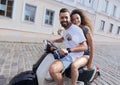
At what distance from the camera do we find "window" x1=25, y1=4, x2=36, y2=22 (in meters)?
15.0

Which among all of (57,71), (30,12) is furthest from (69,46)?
(30,12)

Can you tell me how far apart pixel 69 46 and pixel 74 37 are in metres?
0.24

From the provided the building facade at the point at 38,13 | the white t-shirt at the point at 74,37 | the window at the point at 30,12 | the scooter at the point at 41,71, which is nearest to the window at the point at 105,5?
the building facade at the point at 38,13

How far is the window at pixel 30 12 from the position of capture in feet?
49.2

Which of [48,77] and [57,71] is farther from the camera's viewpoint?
[48,77]

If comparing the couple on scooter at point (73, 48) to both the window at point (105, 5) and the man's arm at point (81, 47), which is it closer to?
the man's arm at point (81, 47)

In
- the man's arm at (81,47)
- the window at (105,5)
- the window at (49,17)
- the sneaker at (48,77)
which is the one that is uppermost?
the window at (105,5)

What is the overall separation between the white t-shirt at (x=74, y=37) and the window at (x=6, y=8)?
11178 millimetres

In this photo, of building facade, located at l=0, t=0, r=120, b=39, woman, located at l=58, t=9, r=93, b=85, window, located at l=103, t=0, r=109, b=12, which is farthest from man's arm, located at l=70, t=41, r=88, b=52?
window, located at l=103, t=0, r=109, b=12

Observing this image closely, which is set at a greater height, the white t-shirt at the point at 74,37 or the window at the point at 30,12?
the window at the point at 30,12

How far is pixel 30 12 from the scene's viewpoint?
15.3m

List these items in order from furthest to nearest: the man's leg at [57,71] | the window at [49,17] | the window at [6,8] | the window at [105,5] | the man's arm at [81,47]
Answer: the window at [105,5], the window at [49,17], the window at [6,8], the man's arm at [81,47], the man's leg at [57,71]

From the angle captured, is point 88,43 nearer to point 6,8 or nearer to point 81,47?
point 81,47

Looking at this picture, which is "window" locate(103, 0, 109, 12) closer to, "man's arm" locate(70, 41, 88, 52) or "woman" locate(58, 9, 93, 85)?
"woman" locate(58, 9, 93, 85)
